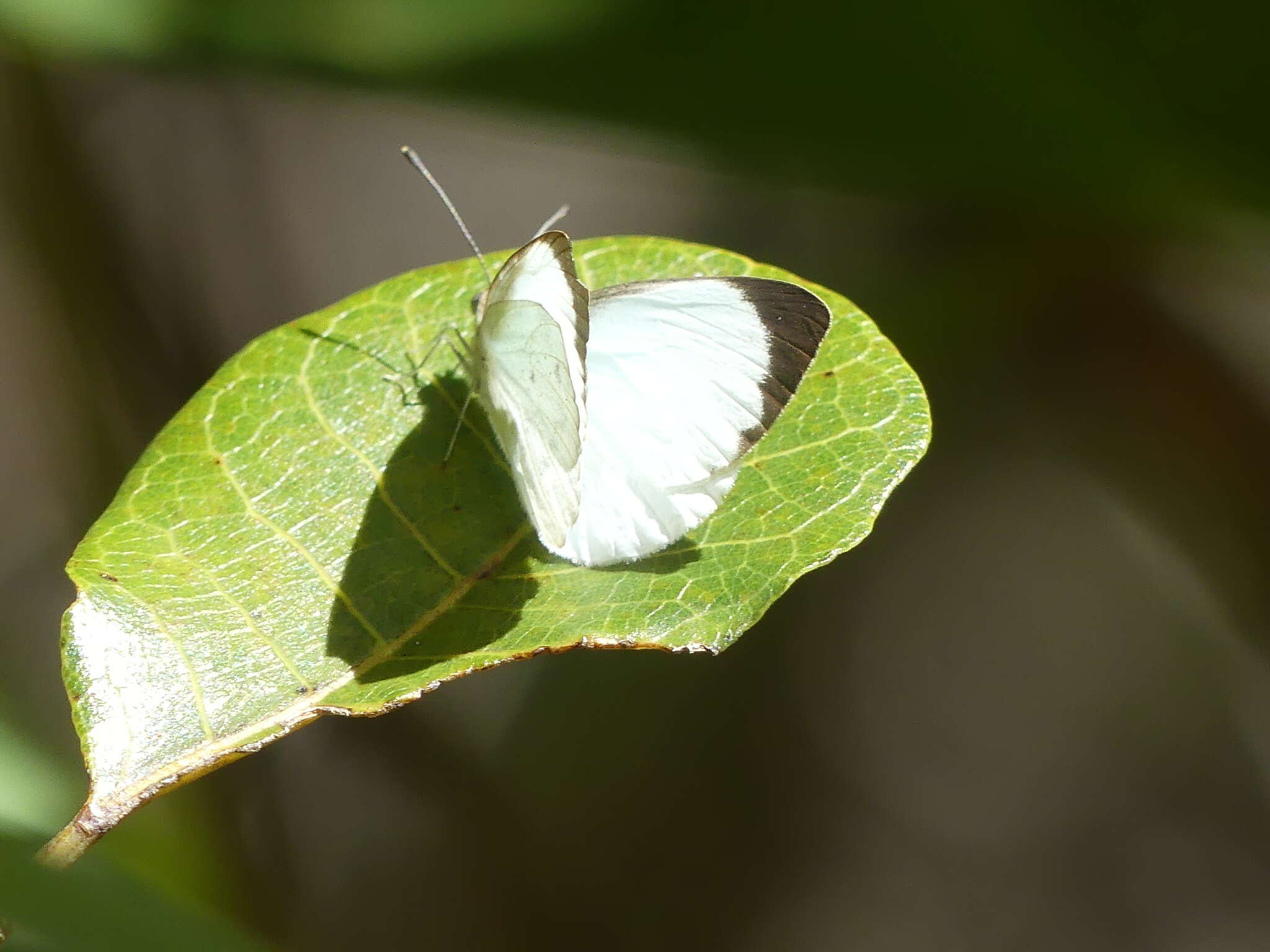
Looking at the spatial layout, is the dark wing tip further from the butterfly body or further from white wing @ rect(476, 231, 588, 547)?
white wing @ rect(476, 231, 588, 547)

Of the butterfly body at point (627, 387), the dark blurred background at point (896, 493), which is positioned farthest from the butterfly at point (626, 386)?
the dark blurred background at point (896, 493)

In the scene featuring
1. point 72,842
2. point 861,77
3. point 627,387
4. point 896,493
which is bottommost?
point 896,493

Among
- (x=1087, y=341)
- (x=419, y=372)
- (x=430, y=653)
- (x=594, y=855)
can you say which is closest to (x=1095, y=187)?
(x=1087, y=341)

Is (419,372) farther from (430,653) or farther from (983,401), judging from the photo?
(983,401)

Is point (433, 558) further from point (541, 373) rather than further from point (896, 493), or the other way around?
point (896, 493)

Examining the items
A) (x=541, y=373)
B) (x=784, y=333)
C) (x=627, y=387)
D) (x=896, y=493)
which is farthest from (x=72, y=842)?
(x=896, y=493)

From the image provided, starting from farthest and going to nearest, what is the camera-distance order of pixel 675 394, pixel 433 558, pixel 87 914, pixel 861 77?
pixel 861 77 < pixel 675 394 < pixel 433 558 < pixel 87 914

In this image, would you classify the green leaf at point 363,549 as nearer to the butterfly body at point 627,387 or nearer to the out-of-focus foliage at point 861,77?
the butterfly body at point 627,387
